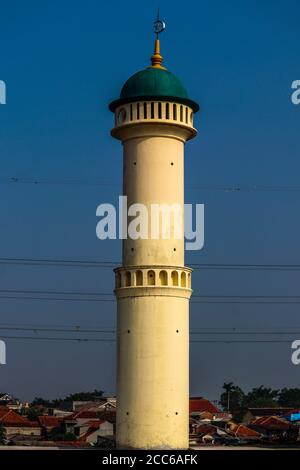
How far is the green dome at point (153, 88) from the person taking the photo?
3353 centimetres

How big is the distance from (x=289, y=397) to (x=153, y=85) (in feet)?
326

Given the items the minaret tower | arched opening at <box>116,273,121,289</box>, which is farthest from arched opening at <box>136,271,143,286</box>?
arched opening at <box>116,273,121,289</box>

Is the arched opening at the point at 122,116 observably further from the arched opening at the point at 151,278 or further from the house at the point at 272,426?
the house at the point at 272,426

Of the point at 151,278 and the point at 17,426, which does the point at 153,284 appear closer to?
the point at 151,278

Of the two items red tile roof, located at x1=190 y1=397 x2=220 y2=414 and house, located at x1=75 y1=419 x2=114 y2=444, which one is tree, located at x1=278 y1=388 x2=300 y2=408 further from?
house, located at x1=75 y1=419 x2=114 y2=444

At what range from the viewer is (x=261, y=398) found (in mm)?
120062

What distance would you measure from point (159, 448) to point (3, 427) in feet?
121

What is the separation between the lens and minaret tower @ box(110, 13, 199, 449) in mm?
32375
